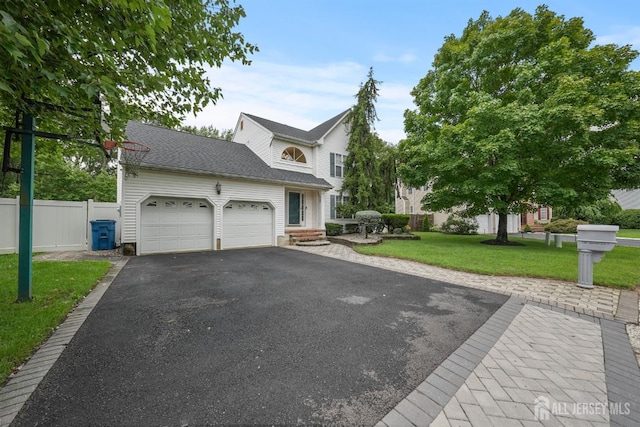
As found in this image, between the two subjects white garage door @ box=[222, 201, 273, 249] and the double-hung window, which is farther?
the double-hung window

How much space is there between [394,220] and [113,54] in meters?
14.2

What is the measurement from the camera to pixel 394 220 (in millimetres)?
15367

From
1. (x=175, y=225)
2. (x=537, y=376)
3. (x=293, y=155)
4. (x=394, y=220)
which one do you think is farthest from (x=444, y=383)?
(x=394, y=220)

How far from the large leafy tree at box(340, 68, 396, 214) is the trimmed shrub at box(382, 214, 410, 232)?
72cm

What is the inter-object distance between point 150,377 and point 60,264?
644cm

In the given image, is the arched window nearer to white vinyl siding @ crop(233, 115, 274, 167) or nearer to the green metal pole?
white vinyl siding @ crop(233, 115, 274, 167)

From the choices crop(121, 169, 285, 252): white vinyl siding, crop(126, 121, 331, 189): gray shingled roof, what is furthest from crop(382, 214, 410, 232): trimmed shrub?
crop(121, 169, 285, 252): white vinyl siding

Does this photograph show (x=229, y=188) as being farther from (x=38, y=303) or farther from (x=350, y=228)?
(x=350, y=228)

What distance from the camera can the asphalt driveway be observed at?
6.00ft

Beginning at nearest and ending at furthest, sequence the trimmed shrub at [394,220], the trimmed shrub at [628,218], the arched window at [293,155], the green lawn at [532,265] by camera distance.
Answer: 1. the green lawn at [532,265]
2. the arched window at [293,155]
3. the trimmed shrub at [394,220]
4. the trimmed shrub at [628,218]

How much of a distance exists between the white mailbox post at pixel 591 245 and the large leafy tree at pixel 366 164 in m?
10.3

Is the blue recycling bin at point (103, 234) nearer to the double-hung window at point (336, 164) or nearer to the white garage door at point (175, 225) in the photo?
the white garage door at point (175, 225)

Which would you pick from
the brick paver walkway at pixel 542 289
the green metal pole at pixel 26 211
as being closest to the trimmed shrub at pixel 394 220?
the brick paver walkway at pixel 542 289

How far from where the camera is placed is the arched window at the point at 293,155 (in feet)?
46.4
